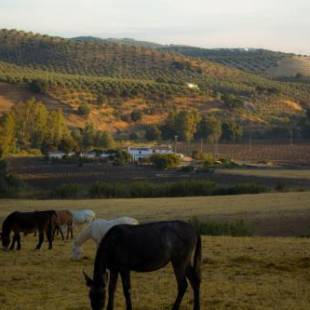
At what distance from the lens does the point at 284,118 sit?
128 metres

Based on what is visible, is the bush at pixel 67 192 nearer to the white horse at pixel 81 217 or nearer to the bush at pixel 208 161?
the white horse at pixel 81 217

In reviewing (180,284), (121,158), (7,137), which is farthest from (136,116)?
(180,284)

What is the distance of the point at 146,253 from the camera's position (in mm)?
13211

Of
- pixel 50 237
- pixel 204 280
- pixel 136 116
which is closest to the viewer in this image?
pixel 204 280

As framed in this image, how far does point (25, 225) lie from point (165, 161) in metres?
54.5

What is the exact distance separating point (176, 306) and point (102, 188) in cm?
4055

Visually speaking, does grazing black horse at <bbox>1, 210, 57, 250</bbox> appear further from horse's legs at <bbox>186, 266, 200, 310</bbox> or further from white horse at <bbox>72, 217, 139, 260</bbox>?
horse's legs at <bbox>186, 266, 200, 310</bbox>

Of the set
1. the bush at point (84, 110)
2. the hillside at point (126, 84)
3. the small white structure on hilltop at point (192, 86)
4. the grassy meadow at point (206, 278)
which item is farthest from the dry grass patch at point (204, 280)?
the small white structure on hilltop at point (192, 86)

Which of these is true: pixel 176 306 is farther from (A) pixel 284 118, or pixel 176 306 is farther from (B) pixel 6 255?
(A) pixel 284 118

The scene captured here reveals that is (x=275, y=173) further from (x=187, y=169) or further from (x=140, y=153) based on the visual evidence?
(x=140, y=153)

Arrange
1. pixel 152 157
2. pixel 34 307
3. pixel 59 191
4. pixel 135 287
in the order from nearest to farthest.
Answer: pixel 34 307
pixel 135 287
pixel 59 191
pixel 152 157

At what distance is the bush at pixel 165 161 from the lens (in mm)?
76994

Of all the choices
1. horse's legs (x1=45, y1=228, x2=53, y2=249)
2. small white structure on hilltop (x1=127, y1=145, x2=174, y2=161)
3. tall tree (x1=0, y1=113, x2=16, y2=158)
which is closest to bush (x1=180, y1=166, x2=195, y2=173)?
small white structure on hilltop (x1=127, y1=145, x2=174, y2=161)

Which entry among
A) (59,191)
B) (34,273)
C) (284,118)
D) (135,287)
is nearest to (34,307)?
(135,287)
